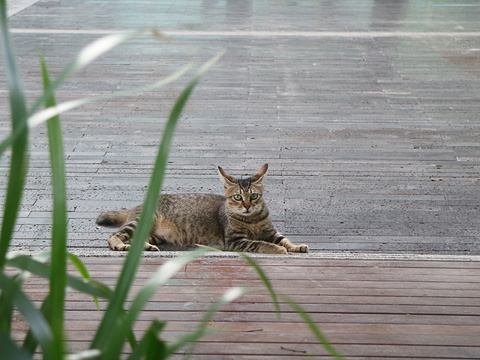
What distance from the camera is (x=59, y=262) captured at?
1.24m

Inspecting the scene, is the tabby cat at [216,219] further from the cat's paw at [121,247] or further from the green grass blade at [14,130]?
the green grass blade at [14,130]

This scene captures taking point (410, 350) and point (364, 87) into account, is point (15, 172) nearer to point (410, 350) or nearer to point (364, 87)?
point (410, 350)

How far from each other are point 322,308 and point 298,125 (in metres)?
3.67

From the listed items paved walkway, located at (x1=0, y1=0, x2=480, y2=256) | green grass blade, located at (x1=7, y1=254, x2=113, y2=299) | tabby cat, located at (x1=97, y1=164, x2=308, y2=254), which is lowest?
paved walkway, located at (x1=0, y1=0, x2=480, y2=256)

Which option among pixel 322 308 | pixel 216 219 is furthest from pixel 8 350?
pixel 216 219

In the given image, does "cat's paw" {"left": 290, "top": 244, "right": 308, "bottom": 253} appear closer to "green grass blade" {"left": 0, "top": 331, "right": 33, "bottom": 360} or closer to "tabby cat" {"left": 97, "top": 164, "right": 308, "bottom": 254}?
"tabby cat" {"left": 97, "top": 164, "right": 308, "bottom": 254}

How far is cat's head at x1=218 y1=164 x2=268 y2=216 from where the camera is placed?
4.11 m

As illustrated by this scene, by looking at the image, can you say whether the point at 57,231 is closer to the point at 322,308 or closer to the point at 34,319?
the point at 34,319

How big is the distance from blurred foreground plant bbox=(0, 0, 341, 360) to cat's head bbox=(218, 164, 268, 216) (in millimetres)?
2718

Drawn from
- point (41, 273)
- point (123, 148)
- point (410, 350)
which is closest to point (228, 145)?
point (123, 148)

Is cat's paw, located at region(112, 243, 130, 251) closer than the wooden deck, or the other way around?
the wooden deck

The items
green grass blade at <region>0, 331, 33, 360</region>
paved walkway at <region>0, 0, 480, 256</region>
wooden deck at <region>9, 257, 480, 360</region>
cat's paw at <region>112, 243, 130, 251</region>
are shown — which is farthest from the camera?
paved walkway at <region>0, 0, 480, 256</region>

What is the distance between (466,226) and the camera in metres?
4.27

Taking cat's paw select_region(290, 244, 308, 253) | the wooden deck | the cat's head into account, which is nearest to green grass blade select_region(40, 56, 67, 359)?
the wooden deck
